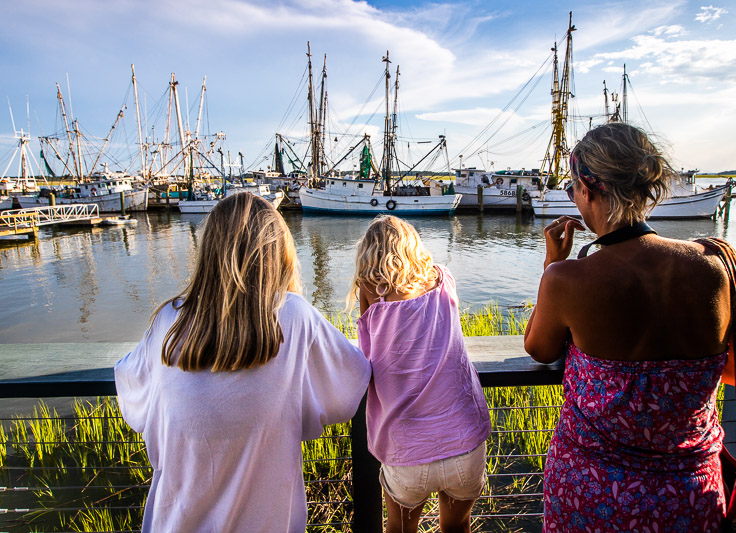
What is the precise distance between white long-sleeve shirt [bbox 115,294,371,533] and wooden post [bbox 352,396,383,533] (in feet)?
1.07

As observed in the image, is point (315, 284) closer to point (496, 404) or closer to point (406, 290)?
point (496, 404)

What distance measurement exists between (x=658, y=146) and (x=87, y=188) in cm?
5170

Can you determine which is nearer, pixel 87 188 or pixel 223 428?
pixel 223 428

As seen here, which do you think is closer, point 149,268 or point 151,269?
point 151,269

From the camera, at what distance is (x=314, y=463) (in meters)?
3.32

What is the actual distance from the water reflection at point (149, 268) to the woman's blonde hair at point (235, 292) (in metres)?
8.43

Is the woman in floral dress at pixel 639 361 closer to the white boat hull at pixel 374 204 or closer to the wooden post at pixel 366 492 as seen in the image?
the wooden post at pixel 366 492

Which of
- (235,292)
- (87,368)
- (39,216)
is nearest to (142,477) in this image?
(87,368)

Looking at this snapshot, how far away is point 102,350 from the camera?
5.77 ft

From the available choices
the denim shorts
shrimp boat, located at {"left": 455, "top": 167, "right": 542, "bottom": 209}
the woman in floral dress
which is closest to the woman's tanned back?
the woman in floral dress

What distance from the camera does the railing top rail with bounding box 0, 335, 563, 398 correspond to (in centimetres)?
147

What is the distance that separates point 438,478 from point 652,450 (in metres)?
0.68

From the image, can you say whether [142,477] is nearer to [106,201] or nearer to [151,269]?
[151,269]

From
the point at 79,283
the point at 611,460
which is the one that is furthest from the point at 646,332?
the point at 79,283
